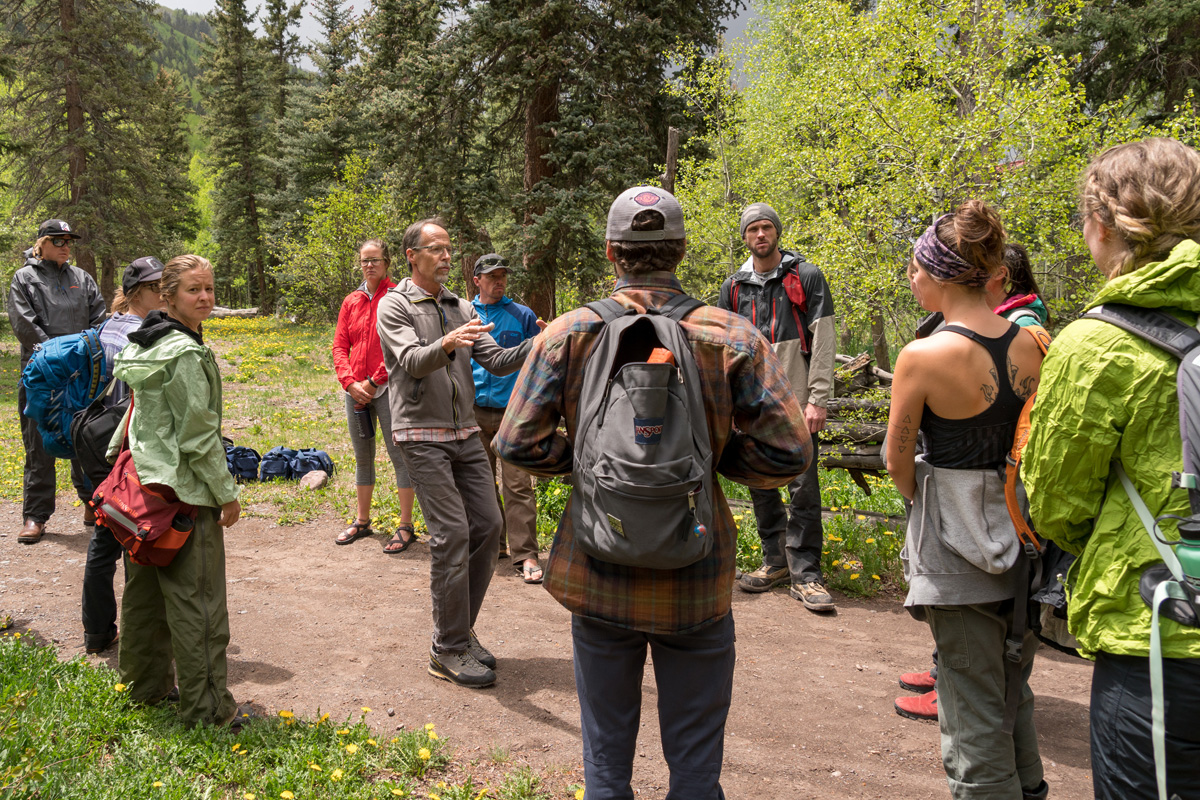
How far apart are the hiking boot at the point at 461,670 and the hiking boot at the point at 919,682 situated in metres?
2.33

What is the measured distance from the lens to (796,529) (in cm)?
579

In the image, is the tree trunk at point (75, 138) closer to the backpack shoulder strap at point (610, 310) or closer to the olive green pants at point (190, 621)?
the olive green pants at point (190, 621)

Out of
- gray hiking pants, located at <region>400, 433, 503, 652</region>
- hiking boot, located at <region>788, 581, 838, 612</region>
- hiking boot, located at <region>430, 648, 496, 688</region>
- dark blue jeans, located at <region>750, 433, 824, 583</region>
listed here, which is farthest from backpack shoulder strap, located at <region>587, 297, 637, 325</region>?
hiking boot, located at <region>788, 581, 838, 612</region>

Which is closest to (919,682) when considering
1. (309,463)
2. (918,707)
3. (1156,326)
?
(918,707)

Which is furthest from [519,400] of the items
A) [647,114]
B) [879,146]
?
[647,114]

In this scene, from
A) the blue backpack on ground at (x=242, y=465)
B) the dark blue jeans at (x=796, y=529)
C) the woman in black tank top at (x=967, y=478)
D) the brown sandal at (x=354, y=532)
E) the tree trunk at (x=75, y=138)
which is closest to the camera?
the woman in black tank top at (x=967, y=478)

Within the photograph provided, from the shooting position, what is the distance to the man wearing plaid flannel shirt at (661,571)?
2.28 meters

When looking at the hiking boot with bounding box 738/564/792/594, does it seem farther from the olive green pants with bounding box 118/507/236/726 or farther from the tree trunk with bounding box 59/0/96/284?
the tree trunk with bounding box 59/0/96/284

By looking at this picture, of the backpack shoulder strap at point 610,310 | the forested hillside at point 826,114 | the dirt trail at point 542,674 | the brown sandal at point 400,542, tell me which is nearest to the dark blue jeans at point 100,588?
the dirt trail at point 542,674

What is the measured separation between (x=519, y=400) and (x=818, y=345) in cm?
360

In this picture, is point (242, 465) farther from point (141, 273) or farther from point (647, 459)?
point (647, 459)

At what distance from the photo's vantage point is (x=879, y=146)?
505 inches

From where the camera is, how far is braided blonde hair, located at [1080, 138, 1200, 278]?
6.22 feet

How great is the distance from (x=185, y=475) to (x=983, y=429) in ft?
10.9
